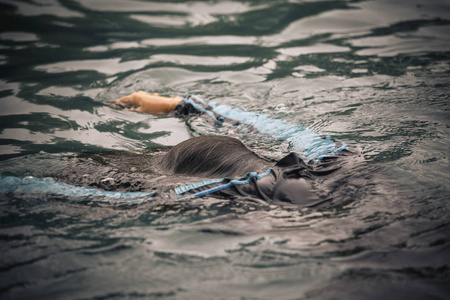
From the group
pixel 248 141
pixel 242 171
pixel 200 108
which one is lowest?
pixel 248 141

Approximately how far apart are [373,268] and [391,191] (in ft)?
2.51

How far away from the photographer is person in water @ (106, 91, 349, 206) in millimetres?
2754

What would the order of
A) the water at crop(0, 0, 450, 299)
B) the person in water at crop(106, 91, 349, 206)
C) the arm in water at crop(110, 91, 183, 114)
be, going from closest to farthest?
the water at crop(0, 0, 450, 299) < the person in water at crop(106, 91, 349, 206) < the arm in water at crop(110, 91, 183, 114)

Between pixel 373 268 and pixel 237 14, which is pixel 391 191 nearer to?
pixel 373 268

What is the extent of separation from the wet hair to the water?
13.6 inches

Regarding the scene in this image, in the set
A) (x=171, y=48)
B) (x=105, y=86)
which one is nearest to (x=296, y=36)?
(x=171, y=48)

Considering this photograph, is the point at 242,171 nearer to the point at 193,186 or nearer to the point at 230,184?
the point at 230,184

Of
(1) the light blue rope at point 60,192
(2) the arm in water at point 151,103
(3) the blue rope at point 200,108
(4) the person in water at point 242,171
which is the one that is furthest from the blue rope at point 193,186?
(2) the arm in water at point 151,103

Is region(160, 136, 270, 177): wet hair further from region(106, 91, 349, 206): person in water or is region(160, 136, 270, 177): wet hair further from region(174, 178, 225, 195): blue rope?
region(174, 178, 225, 195): blue rope

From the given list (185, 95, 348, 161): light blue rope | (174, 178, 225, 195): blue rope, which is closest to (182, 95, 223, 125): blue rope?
(185, 95, 348, 161): light blue rope

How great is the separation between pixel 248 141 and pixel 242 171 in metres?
1.15

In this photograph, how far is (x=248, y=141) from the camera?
4133 mm

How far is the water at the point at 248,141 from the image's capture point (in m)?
2.25

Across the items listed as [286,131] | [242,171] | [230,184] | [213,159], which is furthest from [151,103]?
[230,184]
